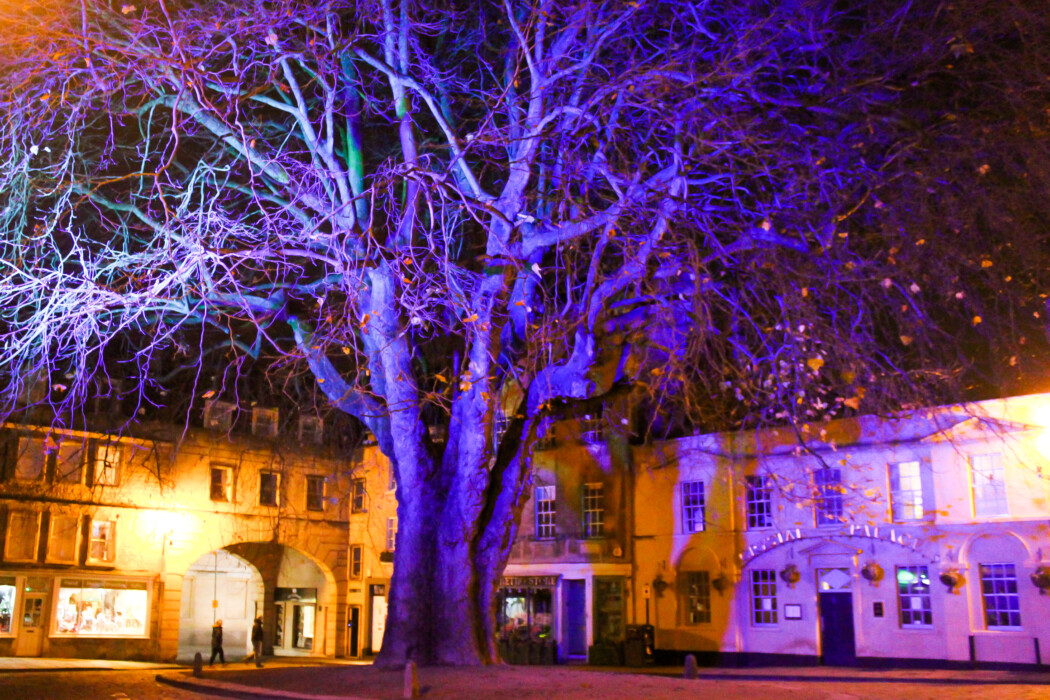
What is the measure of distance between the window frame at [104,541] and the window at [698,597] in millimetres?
20005

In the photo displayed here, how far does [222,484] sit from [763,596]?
68.6 ft

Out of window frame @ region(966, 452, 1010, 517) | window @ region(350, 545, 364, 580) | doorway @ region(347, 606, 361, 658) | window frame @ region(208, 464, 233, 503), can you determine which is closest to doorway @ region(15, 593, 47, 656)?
window frame @ region(208, 464, 233, 503)

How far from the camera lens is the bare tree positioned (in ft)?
41.5

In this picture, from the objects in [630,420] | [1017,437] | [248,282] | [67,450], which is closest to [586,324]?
[248,282]

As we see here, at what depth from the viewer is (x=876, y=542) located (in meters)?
26.7

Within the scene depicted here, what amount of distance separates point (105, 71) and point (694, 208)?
8.85m

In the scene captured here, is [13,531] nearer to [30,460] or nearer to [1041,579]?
[30,460]

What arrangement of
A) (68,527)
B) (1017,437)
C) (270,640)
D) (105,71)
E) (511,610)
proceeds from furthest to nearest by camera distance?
(270,640), (511,610), (68,527), (1017,437), (105,71)

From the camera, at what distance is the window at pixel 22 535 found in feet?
101

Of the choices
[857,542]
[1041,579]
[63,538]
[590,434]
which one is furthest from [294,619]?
[1041,579]

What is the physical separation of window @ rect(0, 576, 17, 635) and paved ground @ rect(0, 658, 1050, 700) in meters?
9.13

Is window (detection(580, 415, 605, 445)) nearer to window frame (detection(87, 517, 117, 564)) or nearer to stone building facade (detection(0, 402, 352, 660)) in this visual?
stone building facade (detection(0, 402, 352, 660))

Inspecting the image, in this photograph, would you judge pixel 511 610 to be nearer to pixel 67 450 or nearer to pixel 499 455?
pixel 67 450

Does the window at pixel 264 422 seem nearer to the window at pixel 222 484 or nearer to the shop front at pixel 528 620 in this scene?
the window at pixel 222 484
